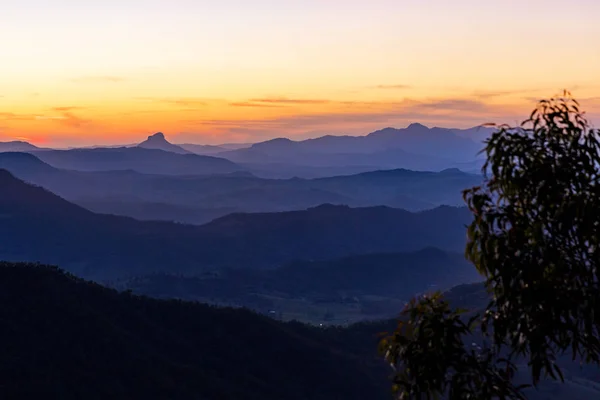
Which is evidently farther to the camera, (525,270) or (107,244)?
(107,244)

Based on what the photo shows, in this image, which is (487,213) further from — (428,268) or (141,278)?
(428,268)

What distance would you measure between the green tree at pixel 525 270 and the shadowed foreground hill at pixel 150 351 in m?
33.0

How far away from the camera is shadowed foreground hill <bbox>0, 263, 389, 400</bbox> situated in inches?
1703

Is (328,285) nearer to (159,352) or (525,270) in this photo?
(159,352)

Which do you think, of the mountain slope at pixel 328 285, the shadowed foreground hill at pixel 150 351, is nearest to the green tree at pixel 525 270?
the shadowed foreground hill at pixel 150 351

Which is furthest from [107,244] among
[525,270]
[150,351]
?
[525,270]

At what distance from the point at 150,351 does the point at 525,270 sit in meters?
43.6

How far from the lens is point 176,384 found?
46.3 metres

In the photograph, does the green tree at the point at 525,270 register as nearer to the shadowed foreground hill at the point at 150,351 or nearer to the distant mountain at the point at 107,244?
the shadowed foreground hill at the point at 150,351

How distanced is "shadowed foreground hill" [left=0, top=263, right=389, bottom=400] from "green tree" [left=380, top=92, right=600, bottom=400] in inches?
1300

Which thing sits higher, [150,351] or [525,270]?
[525,270]

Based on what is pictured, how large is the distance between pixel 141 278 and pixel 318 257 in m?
57.9

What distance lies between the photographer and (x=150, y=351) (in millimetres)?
50438

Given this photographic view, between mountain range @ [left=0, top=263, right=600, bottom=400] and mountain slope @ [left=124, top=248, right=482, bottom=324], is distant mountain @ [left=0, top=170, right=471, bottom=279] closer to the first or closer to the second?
mountain slope @ [left=124, top=248, right=482, bottom=324]
